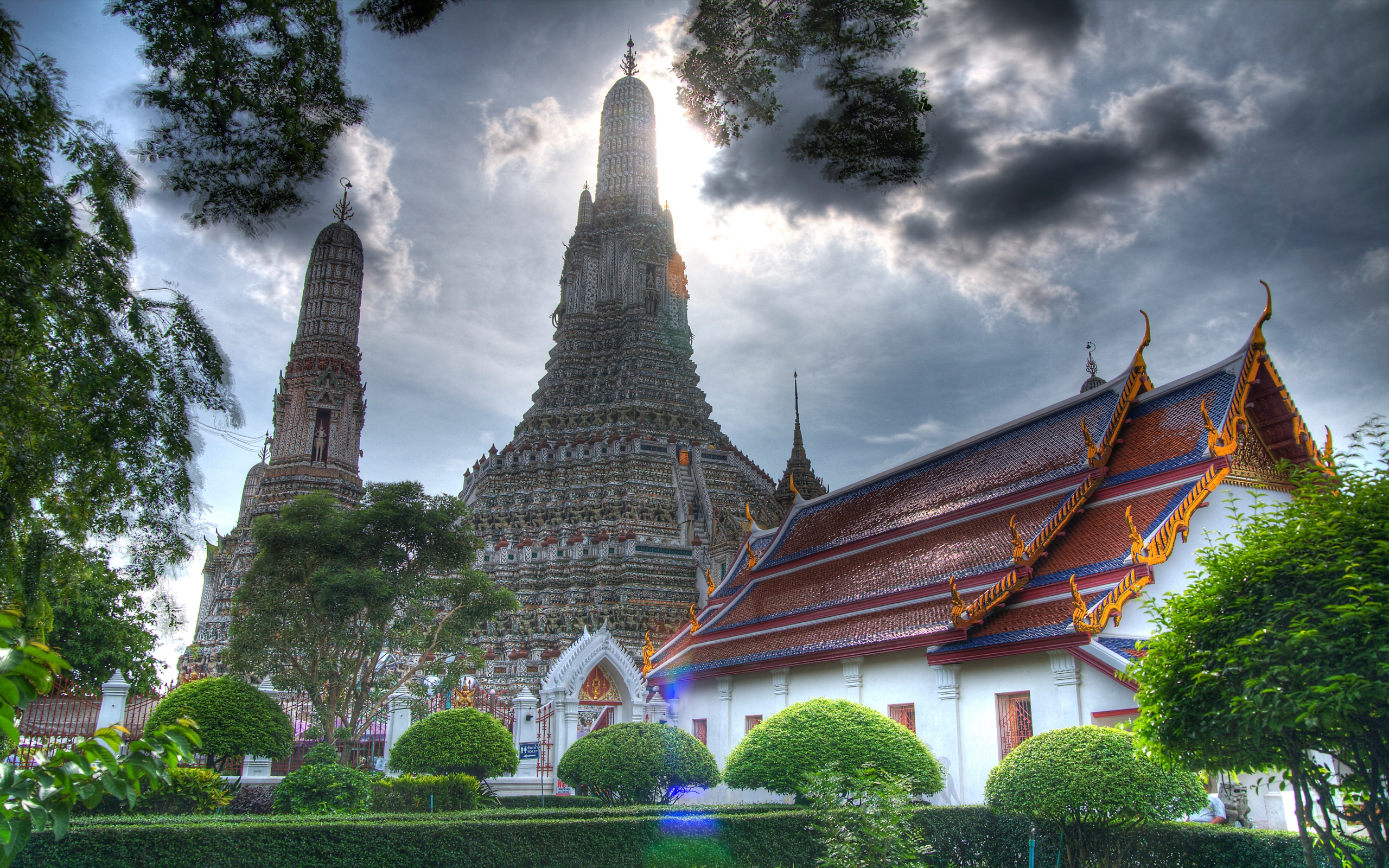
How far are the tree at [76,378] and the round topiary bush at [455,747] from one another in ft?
26.6

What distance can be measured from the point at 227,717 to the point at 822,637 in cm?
1005

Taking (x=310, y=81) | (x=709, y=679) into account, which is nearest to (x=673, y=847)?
(x=310, y=81)

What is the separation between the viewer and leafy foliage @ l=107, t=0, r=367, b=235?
24.9 feet

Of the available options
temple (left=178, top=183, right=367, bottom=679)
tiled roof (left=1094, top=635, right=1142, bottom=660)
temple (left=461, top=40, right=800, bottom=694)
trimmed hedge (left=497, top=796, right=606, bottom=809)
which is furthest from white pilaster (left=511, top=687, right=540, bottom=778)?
temple (left=178, top=183, right=367, bottom=679)

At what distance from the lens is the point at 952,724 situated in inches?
581

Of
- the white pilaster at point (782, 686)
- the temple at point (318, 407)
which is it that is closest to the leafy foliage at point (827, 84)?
the white pilaster at point (782, 686)

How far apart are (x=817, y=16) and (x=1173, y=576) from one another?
31.2 feet

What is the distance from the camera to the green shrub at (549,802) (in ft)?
53.3

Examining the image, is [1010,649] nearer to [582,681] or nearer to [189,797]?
[582,681]

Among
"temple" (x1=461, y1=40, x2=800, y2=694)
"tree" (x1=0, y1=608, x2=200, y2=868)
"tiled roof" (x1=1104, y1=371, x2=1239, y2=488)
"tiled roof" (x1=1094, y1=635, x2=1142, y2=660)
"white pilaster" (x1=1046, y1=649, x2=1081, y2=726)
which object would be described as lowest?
"tree" (x1=0, y1=608, x2=200, y2=868)

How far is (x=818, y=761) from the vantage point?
13.0 m

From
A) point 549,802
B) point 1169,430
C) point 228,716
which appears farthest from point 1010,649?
point 228,716

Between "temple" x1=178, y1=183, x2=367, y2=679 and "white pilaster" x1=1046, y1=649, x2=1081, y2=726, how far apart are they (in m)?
36.5

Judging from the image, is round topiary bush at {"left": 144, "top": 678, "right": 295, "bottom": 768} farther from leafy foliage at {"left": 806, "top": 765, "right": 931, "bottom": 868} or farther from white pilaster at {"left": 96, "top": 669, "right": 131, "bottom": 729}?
leafy foliage at {"left": 806, "top": 765, "right": 931, "bottom": 868}
